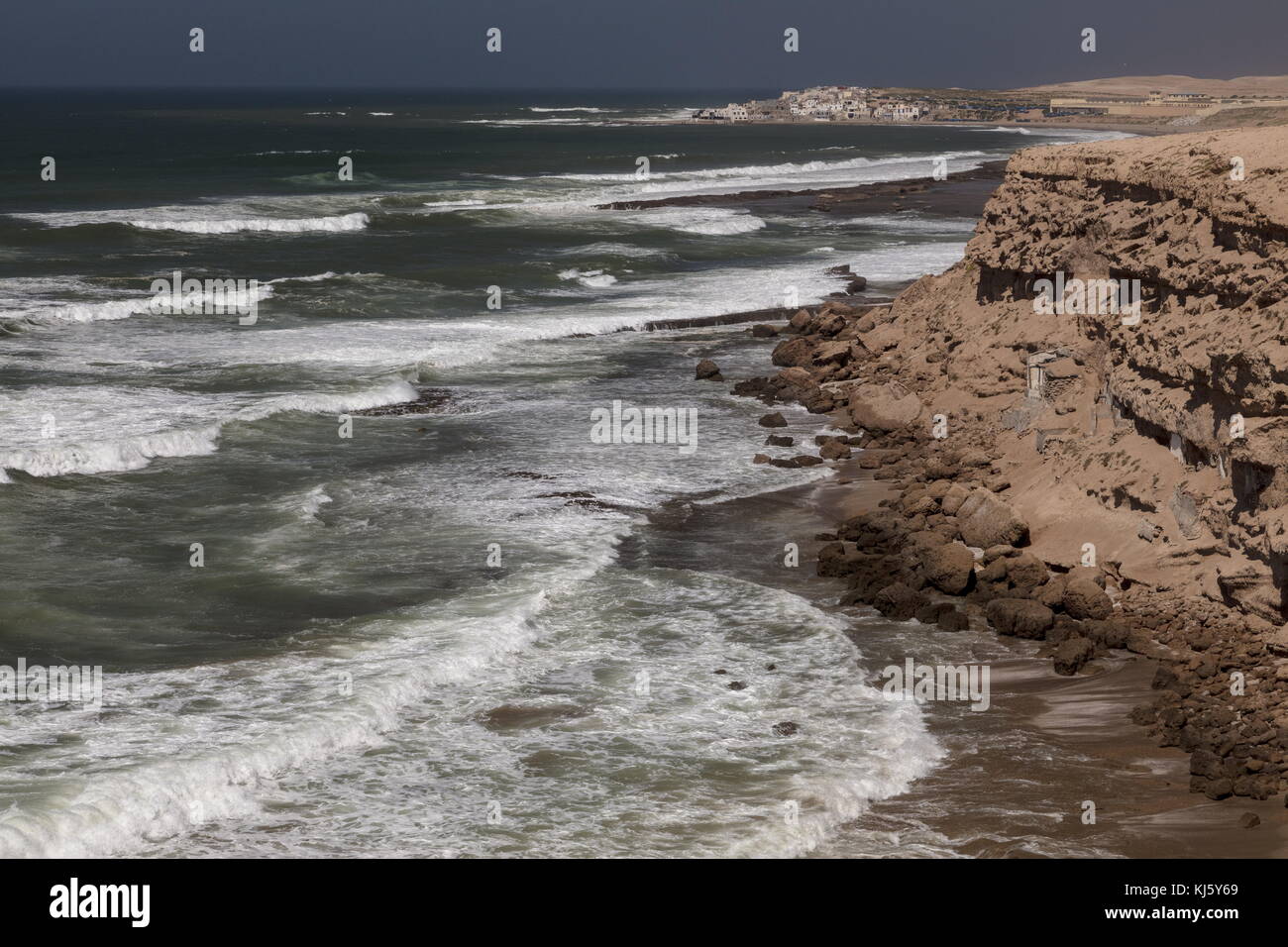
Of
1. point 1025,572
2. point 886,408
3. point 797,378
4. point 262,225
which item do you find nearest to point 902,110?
point 262,225

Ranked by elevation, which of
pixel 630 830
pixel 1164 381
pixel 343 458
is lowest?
pixel 630 830

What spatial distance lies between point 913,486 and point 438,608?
689cm

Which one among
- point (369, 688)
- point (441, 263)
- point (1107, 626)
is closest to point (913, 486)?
point (1107, 626)

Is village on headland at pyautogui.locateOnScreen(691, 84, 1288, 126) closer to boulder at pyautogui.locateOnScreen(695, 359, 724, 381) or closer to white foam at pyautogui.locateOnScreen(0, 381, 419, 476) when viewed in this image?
boulder at pyautogui.locateOnScreen(695, 359, 724, 381)

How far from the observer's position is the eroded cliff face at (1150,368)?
1408cm

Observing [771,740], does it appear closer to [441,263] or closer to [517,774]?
[517,774]

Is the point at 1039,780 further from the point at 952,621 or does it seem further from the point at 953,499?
the point at 953,499

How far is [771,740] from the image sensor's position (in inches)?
477

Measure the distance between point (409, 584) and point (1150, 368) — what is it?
8.66 meters

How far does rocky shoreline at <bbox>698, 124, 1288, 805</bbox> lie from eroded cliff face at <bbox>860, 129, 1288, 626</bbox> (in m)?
0.05

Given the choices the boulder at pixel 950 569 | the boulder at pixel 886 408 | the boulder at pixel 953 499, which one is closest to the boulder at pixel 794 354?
the boulder at pixel 886 408

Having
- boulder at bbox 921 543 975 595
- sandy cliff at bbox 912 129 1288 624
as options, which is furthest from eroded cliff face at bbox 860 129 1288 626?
boulder at bbox 921 543 975 595

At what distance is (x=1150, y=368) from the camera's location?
16.3 m

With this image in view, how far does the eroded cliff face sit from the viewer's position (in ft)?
46.2
